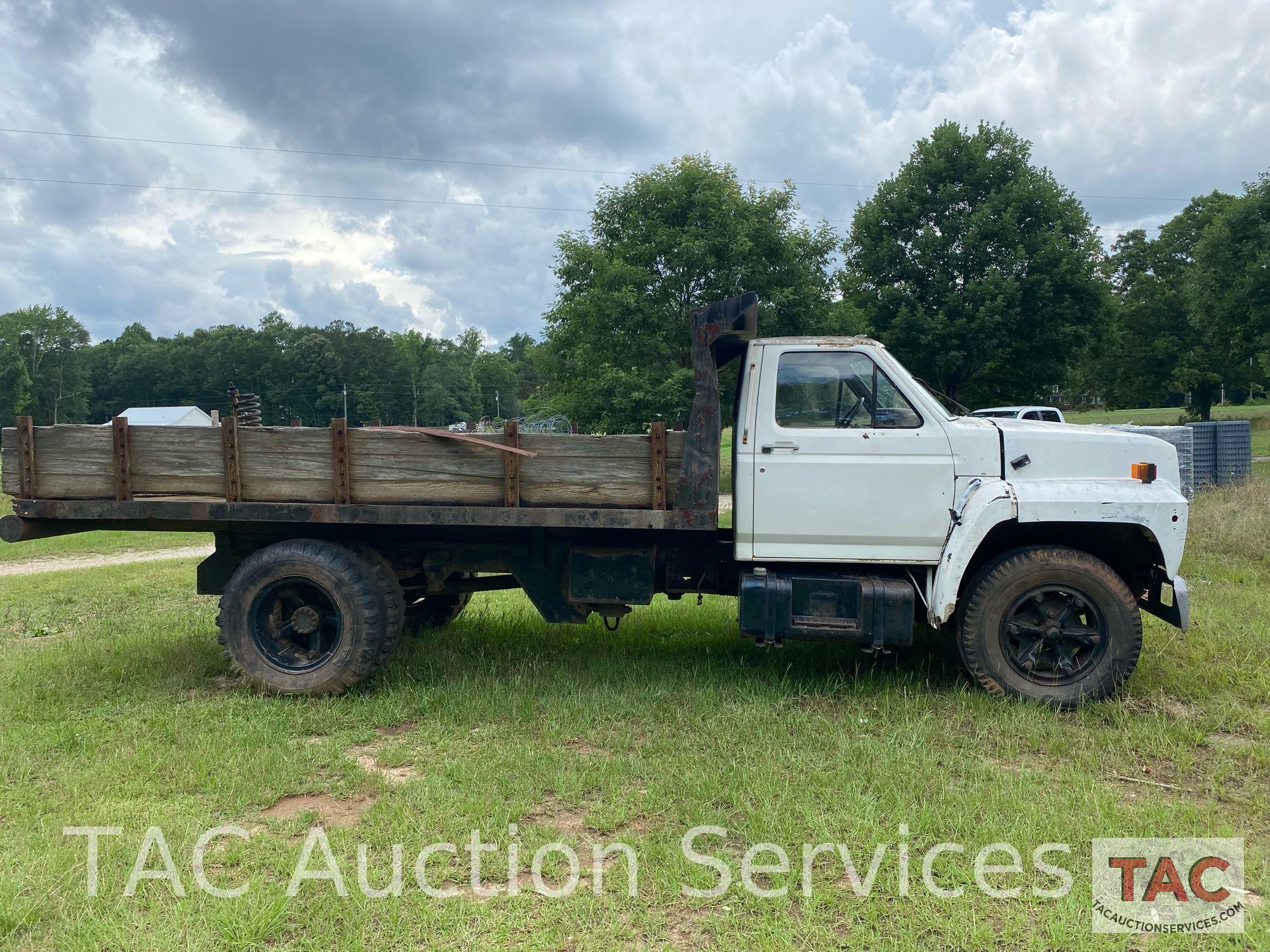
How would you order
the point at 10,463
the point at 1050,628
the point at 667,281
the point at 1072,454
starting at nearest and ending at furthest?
1. the point at 1050,628
2. the point at 1072,454
3. the point at 10,463
4. the point at 667,281

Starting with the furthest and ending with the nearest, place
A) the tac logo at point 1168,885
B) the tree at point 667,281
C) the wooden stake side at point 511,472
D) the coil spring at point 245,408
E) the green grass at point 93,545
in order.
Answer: the tree at point 667,281
the green grass at point 93,545
the coil spring at point 245,408
the wooden stake side at point 511,472
the tac logo at point 1168,885

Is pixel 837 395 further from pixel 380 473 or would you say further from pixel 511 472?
pixel 380 473

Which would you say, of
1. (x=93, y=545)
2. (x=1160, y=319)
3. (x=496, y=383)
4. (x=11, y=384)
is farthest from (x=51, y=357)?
(x=1160, y=319)

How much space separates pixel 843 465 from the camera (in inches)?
195

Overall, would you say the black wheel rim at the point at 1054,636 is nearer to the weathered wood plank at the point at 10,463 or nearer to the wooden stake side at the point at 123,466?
the wooden stake side at the point at 123,466

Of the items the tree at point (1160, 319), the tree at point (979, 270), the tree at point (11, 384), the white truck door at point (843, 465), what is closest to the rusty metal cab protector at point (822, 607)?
the white truck door at point (843, 465)

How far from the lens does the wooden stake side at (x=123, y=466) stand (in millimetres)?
5152

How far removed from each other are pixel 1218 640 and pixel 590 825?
4.94m

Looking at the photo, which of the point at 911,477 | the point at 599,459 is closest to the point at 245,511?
the point at 599,459

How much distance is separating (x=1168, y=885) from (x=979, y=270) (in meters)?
24.6

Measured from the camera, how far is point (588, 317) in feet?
62.1

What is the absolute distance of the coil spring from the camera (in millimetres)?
5352

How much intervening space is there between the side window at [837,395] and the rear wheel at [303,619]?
2.83m

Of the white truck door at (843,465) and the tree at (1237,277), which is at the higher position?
the tree at (1237,277)
